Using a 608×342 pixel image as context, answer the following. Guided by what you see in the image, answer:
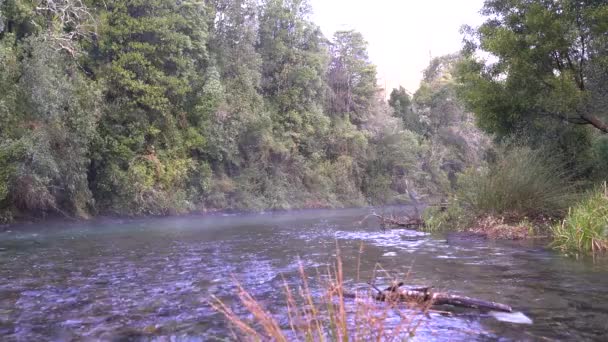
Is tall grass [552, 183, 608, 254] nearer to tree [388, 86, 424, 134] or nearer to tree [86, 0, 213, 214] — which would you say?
tree [86, 0, 213, 214]

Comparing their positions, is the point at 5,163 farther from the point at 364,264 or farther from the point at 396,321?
the point at 396,321

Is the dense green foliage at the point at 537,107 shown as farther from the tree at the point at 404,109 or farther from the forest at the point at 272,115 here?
the tree at the point at 404,109

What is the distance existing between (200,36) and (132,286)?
28139 millimetres

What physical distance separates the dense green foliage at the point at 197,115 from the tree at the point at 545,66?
415 cm

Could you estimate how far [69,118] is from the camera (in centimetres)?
2544

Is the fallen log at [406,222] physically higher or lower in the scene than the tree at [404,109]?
lower

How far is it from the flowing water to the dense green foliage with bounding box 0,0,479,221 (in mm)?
8124

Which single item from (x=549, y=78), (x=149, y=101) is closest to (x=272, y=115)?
(x=149, y=101)

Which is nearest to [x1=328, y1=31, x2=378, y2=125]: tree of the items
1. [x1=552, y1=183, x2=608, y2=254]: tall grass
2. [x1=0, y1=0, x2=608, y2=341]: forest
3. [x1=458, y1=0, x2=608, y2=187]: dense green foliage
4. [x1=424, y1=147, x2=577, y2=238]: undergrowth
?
[x1=0, y1=0, x2=608, y2=341]: forest

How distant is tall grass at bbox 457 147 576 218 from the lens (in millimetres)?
15672

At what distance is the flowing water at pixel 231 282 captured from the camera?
20.9 feet

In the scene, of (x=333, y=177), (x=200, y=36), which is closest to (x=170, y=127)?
(x=200, y=36)

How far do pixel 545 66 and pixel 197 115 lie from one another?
23234 mm

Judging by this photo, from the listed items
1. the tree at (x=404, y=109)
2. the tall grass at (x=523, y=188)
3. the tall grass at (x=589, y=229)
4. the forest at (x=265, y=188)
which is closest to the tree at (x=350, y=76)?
the forest at (x=265, y=188)
